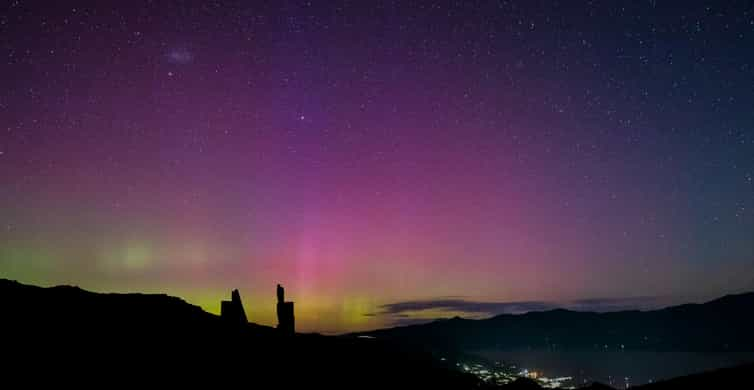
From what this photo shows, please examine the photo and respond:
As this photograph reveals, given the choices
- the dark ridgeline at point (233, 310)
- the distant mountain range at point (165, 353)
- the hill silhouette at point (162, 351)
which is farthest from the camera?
the dark ridgeline at point (233, 310)

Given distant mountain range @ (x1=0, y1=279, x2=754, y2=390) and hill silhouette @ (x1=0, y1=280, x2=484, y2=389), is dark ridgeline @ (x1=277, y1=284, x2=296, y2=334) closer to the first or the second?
hill silhouette @ (x1=0, y1=280, x2=484, y2=389)

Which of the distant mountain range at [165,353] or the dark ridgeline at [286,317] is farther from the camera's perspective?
the dark ridgeline at [286,317]

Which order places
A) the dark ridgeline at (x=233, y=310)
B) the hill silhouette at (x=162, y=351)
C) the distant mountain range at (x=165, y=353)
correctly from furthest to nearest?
1. the dark ridgeline at (x=233, y=310)
2. the hill silhouette at (x=162, y=351)
3. the distant mountain range at (x=165, y=353)

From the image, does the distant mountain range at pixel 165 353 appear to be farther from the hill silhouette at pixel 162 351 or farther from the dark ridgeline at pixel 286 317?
the dark ridgeline at pixel 286 317

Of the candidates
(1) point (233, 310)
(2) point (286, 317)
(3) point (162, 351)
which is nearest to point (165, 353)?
(3) point (162, 351)

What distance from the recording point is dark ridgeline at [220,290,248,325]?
23.9 m

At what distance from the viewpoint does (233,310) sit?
24.4 metres

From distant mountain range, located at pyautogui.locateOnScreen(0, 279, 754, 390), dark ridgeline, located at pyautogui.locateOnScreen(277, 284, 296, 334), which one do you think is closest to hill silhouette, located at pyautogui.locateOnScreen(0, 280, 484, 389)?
distant mountain range, located at pyautogui.locateOnScreen(0, 279, 754, 390)

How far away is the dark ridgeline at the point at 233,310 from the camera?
2389cm

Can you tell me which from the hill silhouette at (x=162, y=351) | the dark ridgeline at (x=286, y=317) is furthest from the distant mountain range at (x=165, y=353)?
the dark ridgeline at (x=286, y=317)

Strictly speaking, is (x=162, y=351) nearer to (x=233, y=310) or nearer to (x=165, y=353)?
(x=165, y=353)

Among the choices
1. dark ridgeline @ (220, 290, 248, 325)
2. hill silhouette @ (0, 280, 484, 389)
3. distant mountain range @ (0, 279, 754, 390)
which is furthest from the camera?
dark ridgeline @ (220, 290, 248, 325)

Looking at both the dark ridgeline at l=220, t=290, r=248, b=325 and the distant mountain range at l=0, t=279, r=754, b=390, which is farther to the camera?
the dark ridgeline at l=220, t=290, r=248, b=325

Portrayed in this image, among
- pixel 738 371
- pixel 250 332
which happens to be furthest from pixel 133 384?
pixel 738 371
